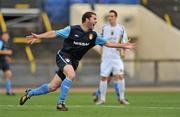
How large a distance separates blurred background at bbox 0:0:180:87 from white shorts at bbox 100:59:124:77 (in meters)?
11.9

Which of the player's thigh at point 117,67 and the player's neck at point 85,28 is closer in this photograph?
the player's neck at point 85,28

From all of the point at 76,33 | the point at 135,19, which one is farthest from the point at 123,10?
the point at 76,33

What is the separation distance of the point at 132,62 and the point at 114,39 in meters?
12.6

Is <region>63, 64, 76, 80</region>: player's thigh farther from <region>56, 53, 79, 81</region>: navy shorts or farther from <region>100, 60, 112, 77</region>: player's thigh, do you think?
<region>100, 60, 112, 77</region>: player's thigh

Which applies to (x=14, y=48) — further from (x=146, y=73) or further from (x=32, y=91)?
(x=32, y=91)

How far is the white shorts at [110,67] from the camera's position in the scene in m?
17.1

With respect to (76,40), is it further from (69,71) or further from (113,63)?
(113,63)

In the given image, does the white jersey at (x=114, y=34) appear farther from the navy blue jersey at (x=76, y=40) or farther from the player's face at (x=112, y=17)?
the navy blue jersey at (x=76, y=40)

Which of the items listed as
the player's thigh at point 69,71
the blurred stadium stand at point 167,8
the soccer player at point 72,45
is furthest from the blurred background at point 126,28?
the player's thigh at point 69,71

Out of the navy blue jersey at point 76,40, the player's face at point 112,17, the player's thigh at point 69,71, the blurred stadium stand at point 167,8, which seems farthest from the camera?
the blurred stadium stand at point 167,8

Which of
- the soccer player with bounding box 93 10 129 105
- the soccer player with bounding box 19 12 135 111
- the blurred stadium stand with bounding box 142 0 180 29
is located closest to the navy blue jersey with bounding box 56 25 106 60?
the soccer player with bounding box 19 12 135 111

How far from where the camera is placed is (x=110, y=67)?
17156 mm

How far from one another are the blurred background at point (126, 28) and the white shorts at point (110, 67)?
1192cm

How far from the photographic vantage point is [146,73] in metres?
29.5
